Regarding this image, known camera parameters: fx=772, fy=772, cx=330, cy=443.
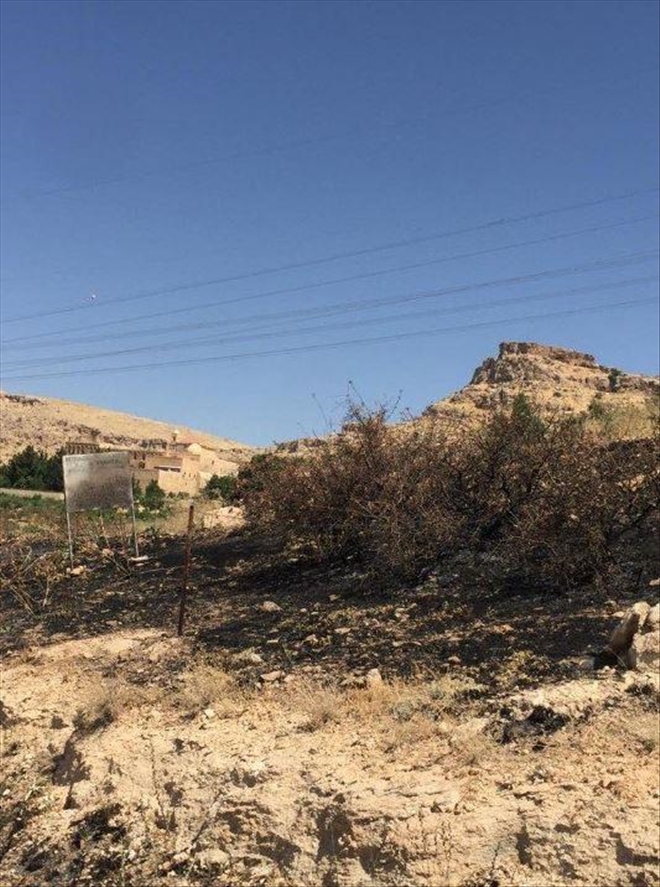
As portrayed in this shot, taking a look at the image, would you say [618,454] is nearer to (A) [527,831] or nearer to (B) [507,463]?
(B) [507,463]

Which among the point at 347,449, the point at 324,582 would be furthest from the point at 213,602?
the point at 347,449

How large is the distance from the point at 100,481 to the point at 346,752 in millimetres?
8847

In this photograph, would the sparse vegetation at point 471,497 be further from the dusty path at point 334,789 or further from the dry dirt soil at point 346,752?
the dusty path at point 334,789

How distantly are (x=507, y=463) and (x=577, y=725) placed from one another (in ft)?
17.9

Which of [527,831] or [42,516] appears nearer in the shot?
[527,831]

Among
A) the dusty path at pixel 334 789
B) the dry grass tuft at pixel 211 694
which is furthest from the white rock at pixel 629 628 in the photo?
the dry grass tuft at pixel 211 694

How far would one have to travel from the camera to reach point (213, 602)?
9156mm

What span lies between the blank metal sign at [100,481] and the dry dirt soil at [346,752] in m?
4.76

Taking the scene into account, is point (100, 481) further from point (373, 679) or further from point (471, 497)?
point (373, 679)

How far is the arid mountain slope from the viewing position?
64312 millimetres

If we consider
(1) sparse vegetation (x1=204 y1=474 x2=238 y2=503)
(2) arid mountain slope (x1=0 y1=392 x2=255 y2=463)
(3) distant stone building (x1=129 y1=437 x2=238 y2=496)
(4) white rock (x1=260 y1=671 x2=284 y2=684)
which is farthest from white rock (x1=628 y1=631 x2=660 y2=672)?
(2) arid mountain slope (x1=0 y1=392 x2=255 y2=463)

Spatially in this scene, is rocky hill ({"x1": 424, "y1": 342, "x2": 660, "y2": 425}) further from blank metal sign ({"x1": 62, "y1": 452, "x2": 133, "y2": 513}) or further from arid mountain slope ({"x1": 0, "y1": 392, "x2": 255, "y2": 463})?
blank metal sign ({"x1": 62, "y1": 452, "x2": 133, "y2": 513})

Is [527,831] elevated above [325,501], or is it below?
below

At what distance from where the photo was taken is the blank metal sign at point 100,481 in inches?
487
